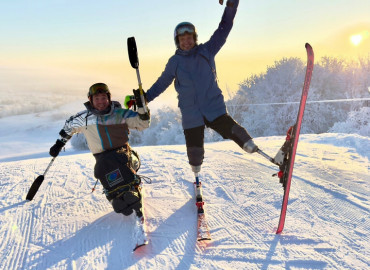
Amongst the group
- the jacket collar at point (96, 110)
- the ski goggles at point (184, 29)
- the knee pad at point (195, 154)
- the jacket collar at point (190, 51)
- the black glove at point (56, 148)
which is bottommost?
the knee pad at point (195, 154)

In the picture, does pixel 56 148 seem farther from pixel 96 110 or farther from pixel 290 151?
pixel 290 151

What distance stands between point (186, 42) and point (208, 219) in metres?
2.03

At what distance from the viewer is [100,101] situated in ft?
10.5

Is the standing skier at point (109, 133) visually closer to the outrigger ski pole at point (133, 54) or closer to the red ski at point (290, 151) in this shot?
the outrigger ski pole at point (133, 54)

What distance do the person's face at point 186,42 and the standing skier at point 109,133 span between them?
823 mm

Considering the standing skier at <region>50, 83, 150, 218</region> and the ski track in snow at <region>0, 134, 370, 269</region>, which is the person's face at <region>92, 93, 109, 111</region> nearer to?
the standing skier at <region>50, 83, 150, 218</region>

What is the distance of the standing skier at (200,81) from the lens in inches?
124

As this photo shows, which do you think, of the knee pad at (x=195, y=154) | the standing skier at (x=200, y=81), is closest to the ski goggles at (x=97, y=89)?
the standing skier at (x=200, y=81)

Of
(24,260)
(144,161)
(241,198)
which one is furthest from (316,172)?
(24,260)

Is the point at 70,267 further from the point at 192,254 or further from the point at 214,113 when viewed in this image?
the point at 214,113

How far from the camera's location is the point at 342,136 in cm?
659

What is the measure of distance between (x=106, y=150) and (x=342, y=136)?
580cm

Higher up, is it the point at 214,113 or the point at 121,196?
the point at 214,113

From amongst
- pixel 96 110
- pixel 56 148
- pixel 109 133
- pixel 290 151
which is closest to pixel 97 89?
pixel 96 110
